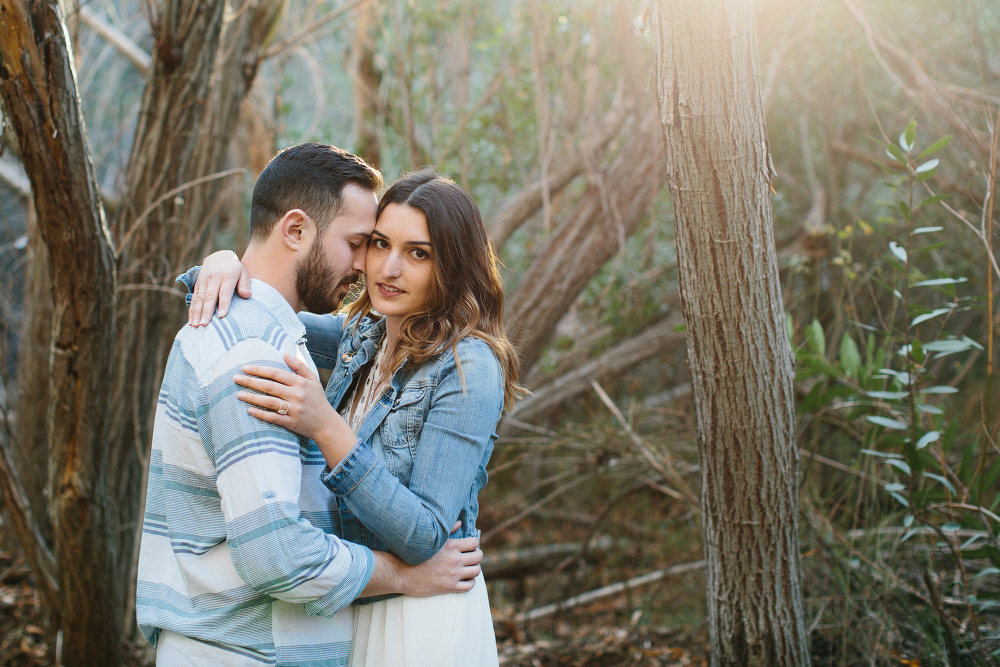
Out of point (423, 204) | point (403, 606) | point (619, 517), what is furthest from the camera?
point (619, 517)

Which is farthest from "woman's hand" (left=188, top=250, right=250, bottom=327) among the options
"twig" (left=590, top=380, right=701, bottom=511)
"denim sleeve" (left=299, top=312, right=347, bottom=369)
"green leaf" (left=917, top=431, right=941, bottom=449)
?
"green leaf" (left=917, top=431, right=941, bottom=449)

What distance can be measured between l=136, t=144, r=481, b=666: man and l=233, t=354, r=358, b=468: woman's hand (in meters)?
0.03

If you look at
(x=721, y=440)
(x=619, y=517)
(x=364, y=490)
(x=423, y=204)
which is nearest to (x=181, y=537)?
(x=364, y=490)

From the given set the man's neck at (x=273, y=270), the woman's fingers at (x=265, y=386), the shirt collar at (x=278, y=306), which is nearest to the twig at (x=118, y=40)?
the man's neck at (x=273, y=270)

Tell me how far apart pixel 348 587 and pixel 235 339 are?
0.57m

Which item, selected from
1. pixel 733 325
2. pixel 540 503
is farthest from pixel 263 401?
pixel 540 503

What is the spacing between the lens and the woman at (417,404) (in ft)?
4.61

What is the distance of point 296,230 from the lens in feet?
5.57

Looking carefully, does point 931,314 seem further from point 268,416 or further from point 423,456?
point 268,416

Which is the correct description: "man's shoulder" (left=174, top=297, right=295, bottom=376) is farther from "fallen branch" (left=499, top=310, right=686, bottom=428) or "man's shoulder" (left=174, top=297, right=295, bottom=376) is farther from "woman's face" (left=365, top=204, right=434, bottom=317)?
"fallen branch" (left=499, top=310, right=686, bottom=428)

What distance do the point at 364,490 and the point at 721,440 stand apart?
1168mm

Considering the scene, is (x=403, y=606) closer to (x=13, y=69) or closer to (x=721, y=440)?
(x=721, y=440)

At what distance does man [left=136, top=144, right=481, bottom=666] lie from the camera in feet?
4.27

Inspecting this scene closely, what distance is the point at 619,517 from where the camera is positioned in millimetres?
5410
